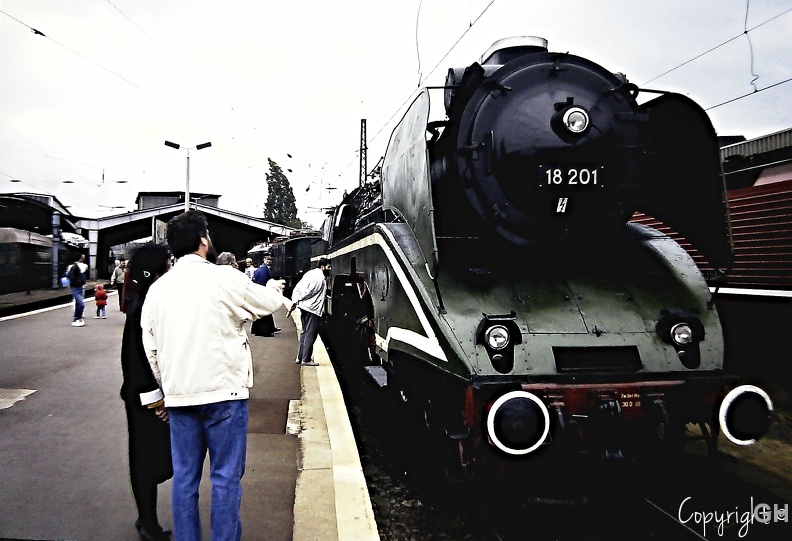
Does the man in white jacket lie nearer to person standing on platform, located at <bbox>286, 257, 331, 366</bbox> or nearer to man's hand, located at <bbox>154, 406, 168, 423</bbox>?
man's hand, located at <bbox>154, 406, 168, 423</bbox>

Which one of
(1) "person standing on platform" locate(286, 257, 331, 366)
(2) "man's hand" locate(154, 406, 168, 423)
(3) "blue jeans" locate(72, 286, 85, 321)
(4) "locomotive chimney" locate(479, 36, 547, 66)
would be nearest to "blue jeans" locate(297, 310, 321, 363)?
(1) "person standing on platform" locate(286, 257, 331, 366)

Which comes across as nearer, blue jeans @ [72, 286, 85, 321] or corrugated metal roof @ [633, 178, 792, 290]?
corrugated metal roof @ [633, 178, 792, 290]

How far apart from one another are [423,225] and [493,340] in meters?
1.01

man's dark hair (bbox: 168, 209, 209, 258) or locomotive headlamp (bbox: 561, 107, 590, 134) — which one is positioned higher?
locomotive headlamp (bbox: 561, 107, 590, 134)

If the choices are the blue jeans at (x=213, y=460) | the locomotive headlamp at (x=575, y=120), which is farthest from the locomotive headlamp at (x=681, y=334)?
the blue jeans at (x=213, y=460)

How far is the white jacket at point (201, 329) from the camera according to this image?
9.09 ft

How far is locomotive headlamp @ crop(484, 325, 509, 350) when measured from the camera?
11.4 feet

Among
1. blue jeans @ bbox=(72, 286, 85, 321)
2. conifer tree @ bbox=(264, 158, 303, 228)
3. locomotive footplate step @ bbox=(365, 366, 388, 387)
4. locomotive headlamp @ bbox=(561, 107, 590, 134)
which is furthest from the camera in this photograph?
conifer tree @ bbox=(264, 158, 303, 228)

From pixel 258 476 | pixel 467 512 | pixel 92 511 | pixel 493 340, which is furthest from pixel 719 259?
pixel 92 511

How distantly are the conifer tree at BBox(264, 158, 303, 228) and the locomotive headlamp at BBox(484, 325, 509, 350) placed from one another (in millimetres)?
63418

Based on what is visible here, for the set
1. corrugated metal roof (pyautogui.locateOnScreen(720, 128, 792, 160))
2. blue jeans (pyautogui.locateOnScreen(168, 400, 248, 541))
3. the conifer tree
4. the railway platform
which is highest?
the conifer tree

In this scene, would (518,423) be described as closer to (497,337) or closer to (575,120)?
(497,337)

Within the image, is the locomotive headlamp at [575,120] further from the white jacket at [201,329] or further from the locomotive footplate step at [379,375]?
the locomotive footplate step at [379,375]

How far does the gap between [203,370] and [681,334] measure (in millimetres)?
2800
